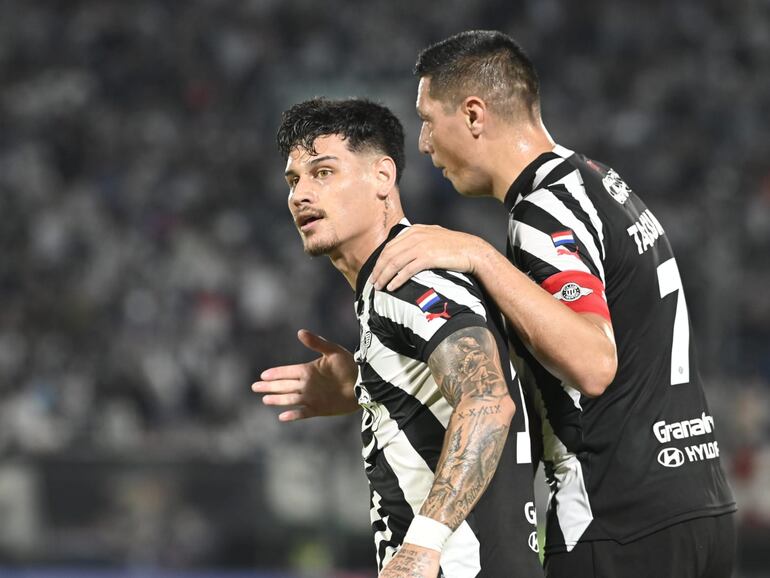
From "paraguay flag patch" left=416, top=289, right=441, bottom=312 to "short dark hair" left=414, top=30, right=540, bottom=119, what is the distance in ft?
3.10

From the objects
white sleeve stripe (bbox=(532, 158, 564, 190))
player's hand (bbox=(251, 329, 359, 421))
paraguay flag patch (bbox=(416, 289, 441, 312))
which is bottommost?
player's hand (bbox=(251, 329, 359, 421))

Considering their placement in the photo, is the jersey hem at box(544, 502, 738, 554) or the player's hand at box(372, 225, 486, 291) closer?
the player's hand at box(372, 225, 486, 291)

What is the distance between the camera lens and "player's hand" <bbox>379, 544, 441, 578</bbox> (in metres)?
2.79

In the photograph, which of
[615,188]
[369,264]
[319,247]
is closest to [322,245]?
[319,247]

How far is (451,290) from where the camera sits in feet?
10.1

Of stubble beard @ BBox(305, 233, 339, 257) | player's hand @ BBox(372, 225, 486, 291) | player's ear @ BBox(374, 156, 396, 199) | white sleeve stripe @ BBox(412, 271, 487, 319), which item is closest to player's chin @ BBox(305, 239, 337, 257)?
stubble beard @ BBox(305, 233, 339, 257)

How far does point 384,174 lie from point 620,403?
100 cm

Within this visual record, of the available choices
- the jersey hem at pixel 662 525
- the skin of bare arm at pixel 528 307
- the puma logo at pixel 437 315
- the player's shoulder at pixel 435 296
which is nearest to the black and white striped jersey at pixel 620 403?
the jersey hem at pixel 662 525

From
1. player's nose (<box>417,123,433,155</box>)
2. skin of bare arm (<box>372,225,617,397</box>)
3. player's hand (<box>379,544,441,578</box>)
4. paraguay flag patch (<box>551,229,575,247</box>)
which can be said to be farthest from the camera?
player's nose (<box>417,123,433,155</box>)

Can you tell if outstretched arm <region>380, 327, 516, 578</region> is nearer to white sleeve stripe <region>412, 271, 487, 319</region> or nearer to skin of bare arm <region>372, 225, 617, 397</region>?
white sleeve stripe <region>412, 271, 487, 319</region>

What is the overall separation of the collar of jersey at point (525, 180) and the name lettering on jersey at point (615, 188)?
0.18m

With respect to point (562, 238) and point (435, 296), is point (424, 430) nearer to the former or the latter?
point (435, 296)

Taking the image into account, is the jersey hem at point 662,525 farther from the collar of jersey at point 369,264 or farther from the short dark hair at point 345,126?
the short dark hair at point 345,126

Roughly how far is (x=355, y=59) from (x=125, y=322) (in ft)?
22.1
